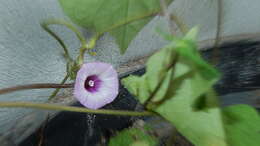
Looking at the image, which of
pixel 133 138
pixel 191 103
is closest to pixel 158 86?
pixel 191 103

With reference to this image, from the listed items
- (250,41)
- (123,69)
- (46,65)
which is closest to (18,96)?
(46,65)

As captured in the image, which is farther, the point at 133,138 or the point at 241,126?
the point at 133,138

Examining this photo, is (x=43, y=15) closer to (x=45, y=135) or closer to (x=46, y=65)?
(x=46, y=65)

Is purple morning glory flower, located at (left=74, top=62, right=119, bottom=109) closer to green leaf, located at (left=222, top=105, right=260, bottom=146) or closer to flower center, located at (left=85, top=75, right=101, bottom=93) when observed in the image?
flower center, located at (left=85, top=75, right=101, bottom=93)

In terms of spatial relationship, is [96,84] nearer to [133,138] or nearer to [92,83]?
[92,83]

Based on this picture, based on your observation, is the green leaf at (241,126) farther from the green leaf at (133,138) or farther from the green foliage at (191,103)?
the green leaf at (133,138)

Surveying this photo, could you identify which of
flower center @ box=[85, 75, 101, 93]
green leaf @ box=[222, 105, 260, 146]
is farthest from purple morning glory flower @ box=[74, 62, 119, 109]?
green leaf @ box=[222, 105, 260, 146]
